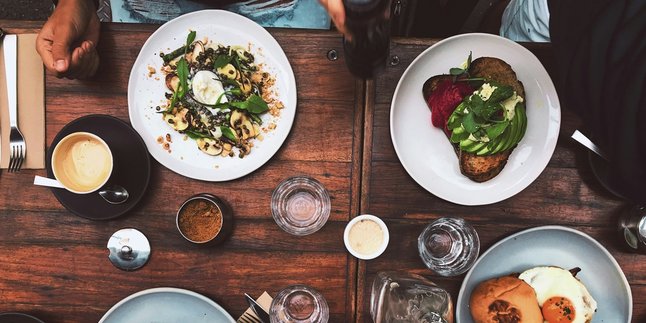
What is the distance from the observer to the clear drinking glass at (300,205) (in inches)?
52.6

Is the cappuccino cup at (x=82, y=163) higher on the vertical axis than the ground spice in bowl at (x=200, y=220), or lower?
higher

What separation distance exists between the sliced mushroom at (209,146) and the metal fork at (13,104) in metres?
0.48

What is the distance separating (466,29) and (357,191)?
3.61 feet

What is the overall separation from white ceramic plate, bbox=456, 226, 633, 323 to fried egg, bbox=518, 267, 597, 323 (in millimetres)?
57

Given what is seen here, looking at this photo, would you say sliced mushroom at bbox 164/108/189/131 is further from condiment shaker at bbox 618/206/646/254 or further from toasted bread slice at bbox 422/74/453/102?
condiment shaker at bbox 618/206/646/254

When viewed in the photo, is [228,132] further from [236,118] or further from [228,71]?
[228,71]

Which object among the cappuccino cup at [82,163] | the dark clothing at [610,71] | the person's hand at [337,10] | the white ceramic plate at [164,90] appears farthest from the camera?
the white ceramic plate at [164,90]

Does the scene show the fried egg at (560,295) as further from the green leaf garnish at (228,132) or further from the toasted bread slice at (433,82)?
the green leaf garnish at (228,132)

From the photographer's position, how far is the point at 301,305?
4.33ft

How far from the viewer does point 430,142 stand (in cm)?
135

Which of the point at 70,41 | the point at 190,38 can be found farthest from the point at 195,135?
the point at 70,41

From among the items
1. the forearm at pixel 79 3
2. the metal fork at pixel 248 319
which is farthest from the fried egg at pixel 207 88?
the metal fork at pixel 248 319

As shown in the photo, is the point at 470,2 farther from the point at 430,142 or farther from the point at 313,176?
the point at 313,176

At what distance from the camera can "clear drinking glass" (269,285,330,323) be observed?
131cm
